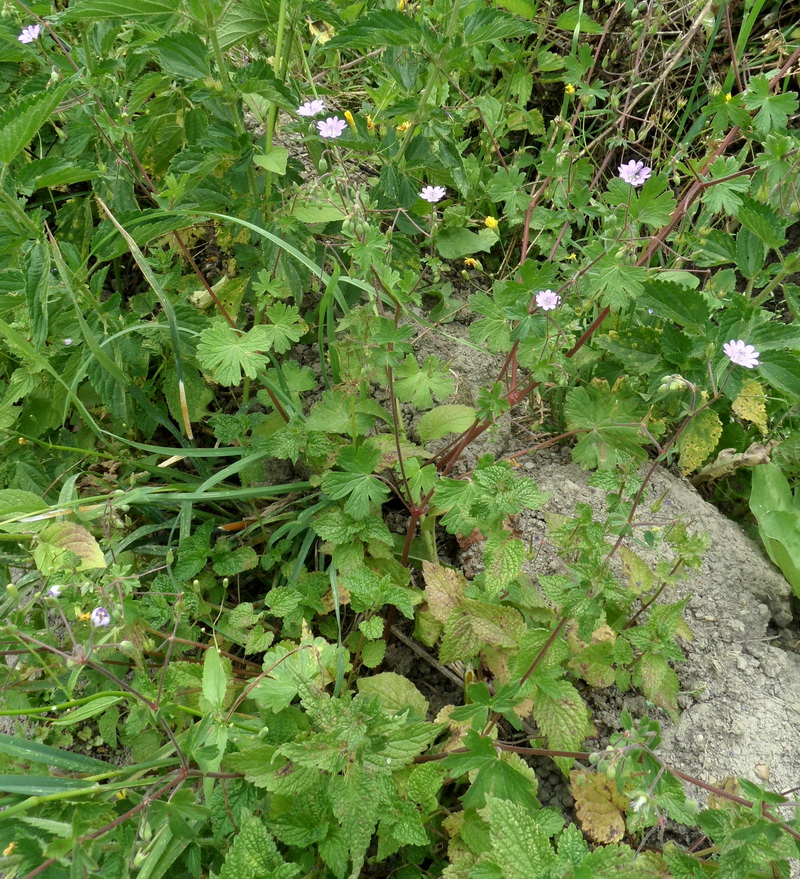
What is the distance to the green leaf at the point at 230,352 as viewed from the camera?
1679mm

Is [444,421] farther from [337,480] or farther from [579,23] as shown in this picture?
[579,23]

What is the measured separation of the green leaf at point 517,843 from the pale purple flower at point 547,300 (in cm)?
113

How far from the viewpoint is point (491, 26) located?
5.94 feet

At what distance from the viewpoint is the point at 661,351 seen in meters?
1.90

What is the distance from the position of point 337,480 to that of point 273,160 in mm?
917

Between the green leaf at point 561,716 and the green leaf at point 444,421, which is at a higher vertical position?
the green leaf at point 444,421

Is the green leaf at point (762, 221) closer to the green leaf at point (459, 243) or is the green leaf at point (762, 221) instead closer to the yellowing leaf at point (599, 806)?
the green leaf at point (459, 243)

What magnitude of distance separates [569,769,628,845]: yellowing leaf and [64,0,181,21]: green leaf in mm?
2145

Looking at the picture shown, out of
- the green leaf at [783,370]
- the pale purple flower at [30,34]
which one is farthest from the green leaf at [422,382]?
the pale purple flower at [30,34]

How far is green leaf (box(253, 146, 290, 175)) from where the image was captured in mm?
1835

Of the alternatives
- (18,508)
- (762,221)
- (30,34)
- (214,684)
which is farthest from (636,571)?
(30,34)

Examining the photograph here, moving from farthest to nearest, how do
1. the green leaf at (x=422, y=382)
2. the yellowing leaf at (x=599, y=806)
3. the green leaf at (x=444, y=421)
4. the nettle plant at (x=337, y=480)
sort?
the green leaf at (x=444, y=421) < the green leaf at (x=422, y=382) < the yellowing leaf at (x=599, y=806) < the nettle plant at (x=337, y=480)

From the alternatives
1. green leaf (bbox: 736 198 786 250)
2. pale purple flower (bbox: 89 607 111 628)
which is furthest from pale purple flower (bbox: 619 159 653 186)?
pale purple flower (bbox: 89 607 111 628)

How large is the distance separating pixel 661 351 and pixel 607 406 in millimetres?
230
